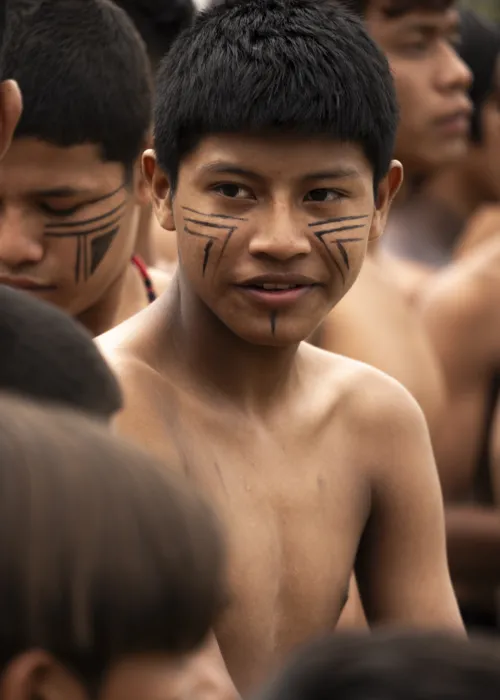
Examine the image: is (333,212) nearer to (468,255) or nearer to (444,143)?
(444,143)

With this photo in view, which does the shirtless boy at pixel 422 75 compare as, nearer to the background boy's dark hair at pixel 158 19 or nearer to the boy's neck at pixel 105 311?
the background boy's dark hair at pixel 158 19

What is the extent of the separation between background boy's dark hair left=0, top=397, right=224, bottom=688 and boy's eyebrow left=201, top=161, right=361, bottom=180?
1.16m

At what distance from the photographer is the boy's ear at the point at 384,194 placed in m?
3.10

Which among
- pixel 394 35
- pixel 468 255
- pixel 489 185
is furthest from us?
pixel 489 185

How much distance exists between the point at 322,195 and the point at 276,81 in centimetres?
19

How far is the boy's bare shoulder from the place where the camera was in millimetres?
3125

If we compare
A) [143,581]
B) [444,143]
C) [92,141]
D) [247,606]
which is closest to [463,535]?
[444,143]

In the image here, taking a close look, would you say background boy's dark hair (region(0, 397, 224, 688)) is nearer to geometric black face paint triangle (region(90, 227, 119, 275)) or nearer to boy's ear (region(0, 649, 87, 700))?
boy's ear (region(0, 649, 87, 700))

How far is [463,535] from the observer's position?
4836 millimetres

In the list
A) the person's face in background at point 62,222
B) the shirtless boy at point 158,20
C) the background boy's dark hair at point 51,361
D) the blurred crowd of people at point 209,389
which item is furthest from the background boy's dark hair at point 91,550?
the shirtless boy at point 158,20

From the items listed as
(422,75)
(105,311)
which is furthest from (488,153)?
(105,311)

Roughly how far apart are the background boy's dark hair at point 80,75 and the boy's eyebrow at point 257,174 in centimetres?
72

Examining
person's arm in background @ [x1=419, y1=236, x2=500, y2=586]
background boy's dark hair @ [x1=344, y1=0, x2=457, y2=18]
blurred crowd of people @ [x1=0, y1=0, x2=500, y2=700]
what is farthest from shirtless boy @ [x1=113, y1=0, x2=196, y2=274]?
person's arm in background @ [x1=419, y1=236, x2=500, y2=586]

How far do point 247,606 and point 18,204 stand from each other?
963 millimetres
